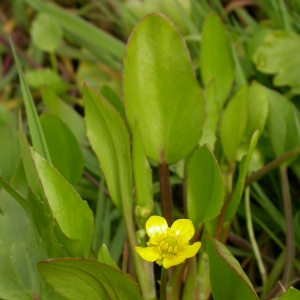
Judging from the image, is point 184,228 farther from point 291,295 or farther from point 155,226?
point 291,295

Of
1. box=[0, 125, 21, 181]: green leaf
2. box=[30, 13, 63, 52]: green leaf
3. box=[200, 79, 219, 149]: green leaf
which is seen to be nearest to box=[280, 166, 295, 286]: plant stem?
box=[200, 79, 219, 149]: green leaf

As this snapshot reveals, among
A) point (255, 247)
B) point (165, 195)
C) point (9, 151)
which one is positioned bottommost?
point (255, 247)

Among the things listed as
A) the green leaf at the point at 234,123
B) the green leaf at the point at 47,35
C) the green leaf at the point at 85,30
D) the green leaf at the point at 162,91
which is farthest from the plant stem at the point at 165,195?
the green leaf at the point at 47,35

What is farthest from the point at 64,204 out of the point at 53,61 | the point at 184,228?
the point at 53,61

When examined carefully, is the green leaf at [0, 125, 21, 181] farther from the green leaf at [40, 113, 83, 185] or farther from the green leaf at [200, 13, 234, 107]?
the green leaf at [200, 13, 234, 107]

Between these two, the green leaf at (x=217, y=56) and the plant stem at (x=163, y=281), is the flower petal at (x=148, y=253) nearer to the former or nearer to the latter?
the plant stem at (x=163, y=281)

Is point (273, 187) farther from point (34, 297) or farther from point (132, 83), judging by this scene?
point (34, 297)

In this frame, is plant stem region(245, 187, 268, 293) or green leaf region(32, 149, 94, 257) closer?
green leaf region(32, 149, 94, 257)
